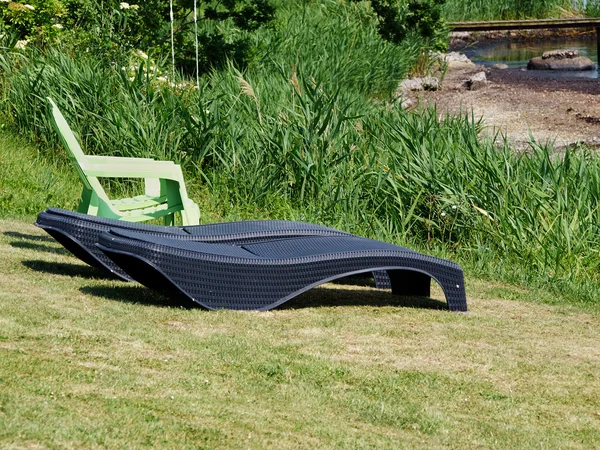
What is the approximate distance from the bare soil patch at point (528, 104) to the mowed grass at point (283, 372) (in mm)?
7792

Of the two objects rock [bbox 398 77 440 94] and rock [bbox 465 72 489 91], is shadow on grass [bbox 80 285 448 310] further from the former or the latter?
rock [bbox 465 72 489 91]

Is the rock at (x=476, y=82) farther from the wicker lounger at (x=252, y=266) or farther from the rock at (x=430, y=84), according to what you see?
the wicker lounger at (x=252, y=266)

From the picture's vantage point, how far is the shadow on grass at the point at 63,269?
5676 millimetres

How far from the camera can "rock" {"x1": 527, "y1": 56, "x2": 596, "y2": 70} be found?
22.3 m

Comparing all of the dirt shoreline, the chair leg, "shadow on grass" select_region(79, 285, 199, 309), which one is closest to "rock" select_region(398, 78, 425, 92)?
the dirt shoreline

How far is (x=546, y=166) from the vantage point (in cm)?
801

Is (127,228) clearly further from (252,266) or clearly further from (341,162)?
(341,162)

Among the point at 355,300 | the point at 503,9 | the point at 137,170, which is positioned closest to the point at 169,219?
the point at 137,170

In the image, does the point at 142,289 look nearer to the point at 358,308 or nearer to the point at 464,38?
the point at 358,308

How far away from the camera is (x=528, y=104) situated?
1672 centimetres

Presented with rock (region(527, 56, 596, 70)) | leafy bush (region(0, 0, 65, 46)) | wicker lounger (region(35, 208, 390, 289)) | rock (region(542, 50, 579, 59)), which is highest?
leafy bush (region(0, 0, 65, 46))

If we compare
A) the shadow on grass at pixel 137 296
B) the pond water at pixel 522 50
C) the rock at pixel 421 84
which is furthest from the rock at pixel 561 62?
the shadow on grass at pixel 137 296

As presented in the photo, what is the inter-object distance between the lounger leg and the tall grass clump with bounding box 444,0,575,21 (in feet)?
67.0

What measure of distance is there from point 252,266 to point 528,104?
1249cm
